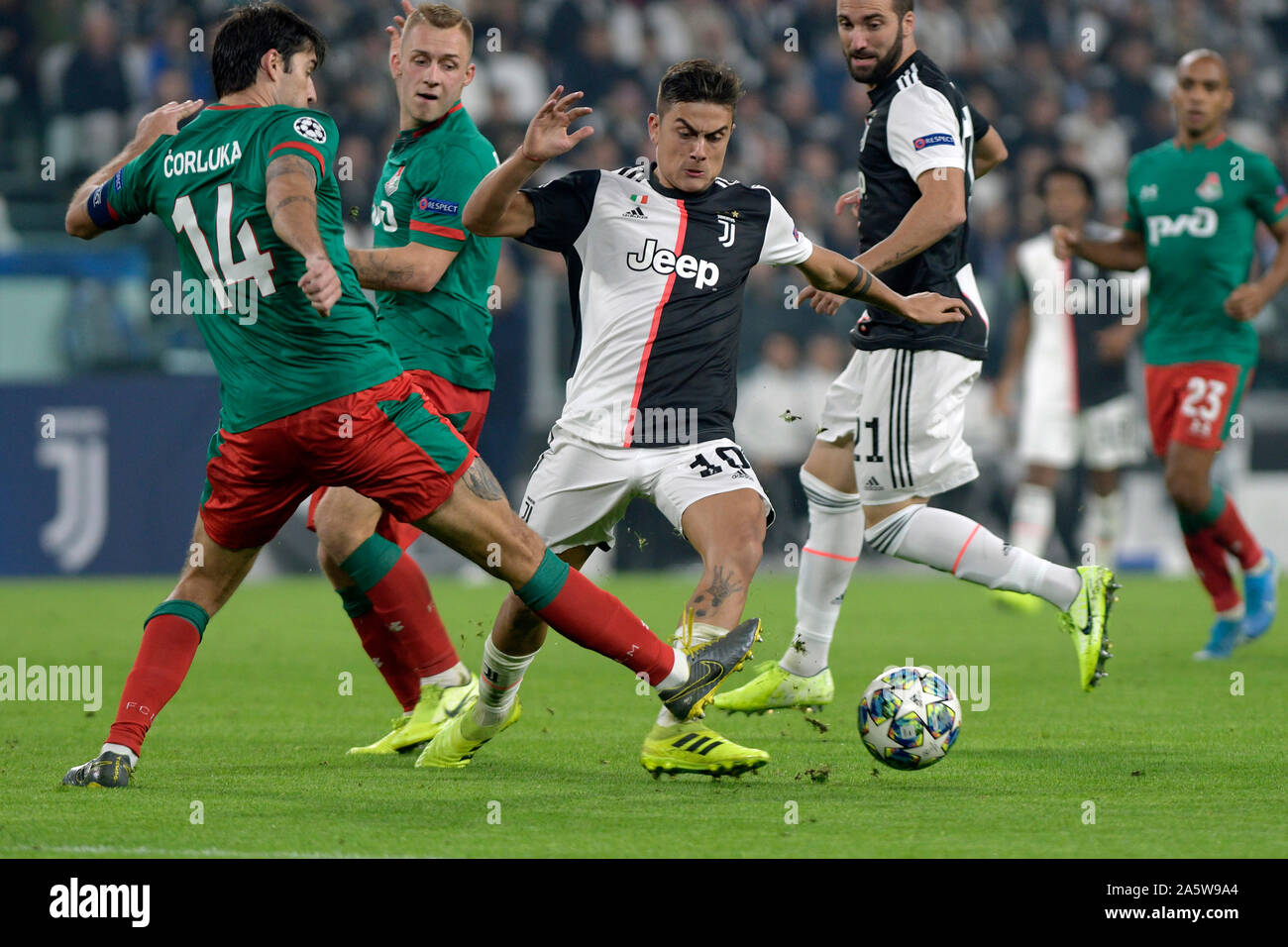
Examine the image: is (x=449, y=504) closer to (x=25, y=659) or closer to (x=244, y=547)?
(x=244, y=547)

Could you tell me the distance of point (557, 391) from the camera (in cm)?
1386

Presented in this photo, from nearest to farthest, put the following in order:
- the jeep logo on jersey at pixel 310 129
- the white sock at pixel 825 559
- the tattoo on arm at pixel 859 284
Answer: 1. the jeep logo on jersey at pixel 310 129
2. the tattoo on arm at pixel 859 284
3. the white sock at pixel 825 559

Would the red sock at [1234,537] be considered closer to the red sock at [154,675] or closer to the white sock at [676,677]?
the white sock at [676,677]

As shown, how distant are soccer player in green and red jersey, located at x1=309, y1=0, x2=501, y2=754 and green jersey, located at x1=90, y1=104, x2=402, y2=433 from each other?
755 mm

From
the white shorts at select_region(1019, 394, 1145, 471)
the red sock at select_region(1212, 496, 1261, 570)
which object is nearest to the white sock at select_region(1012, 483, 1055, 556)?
the white shorts at select_region(1019, 394, 1145, 471)

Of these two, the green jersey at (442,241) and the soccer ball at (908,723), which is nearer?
the soccer ball at (908,723)

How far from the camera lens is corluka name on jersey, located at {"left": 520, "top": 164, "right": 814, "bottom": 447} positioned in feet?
17.3

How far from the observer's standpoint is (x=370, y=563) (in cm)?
568

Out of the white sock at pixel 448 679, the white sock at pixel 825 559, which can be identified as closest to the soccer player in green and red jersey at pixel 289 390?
the white sock at pixel 448 679

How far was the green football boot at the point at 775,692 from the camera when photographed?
6332 millimetres

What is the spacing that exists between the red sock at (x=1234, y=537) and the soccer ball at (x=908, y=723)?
3.90 meters

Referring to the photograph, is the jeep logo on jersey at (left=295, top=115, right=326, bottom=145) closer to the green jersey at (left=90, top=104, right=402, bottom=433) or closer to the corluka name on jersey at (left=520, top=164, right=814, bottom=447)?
the green jersey at (left=90, top=104, right=402, bottom=433)

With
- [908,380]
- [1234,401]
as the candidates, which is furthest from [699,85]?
[1234,401]

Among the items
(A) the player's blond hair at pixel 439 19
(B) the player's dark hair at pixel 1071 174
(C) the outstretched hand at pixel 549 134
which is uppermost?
(B) the player's dark hair at pixel 1071 174
